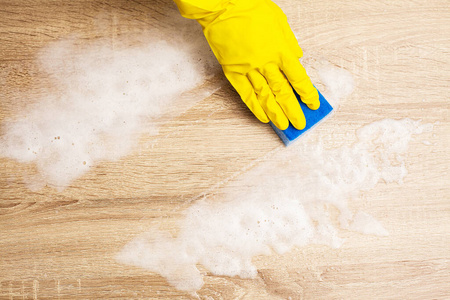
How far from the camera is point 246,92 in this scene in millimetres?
901

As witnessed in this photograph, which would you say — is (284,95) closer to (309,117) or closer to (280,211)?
(309,117)

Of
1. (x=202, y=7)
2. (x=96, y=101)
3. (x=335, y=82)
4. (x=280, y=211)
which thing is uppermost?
(x=202, y=7)

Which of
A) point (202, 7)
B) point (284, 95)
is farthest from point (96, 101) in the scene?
point (284, 95)

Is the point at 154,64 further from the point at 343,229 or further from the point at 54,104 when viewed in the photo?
the point at 343,229

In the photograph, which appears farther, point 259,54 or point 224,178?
point 224,178

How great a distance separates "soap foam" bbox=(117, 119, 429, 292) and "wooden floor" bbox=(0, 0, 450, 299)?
3 centimetres

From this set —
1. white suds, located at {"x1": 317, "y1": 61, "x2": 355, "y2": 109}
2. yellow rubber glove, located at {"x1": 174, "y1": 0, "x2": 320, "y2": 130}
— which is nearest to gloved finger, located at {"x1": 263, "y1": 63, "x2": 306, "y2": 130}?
yellow rubber glove, located at {"x1": 174, "y1": 0, "x2": 320, "y2": 130}

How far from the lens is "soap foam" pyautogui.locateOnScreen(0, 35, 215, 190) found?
0.94 meters

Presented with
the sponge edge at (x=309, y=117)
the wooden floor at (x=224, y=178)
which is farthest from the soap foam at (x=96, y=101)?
the sponge edge at (x=309, y=117)

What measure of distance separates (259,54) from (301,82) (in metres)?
0.13

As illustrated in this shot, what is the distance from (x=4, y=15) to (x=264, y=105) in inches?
29.9

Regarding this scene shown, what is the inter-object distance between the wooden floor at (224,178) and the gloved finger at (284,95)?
0.10 metres

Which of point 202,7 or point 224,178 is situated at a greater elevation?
point 202,7

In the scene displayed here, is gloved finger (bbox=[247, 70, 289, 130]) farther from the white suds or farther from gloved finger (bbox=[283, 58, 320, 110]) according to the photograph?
the white suds
